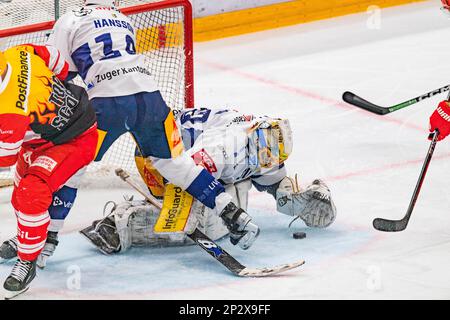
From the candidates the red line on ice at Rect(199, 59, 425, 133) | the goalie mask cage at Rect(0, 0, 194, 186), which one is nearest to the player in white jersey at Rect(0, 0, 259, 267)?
the goalie mask cage at Rect(0, 0, 194, 186)

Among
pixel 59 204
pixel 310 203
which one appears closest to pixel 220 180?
pixel 310 203

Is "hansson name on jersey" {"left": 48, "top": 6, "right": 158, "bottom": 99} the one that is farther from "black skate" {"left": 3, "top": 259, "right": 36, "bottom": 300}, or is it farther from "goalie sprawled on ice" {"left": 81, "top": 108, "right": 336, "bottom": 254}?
"black skate" {"left": 3, "top": 259, "right": 36, "bottom": 300}

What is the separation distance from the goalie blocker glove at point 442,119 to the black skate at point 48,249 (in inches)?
58.1

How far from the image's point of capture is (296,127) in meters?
6.07

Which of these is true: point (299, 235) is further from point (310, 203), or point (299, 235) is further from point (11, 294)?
point (11, 294)

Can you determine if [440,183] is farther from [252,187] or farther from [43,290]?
[43,290]

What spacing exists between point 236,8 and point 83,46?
304cm

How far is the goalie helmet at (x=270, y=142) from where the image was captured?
4.77 meters

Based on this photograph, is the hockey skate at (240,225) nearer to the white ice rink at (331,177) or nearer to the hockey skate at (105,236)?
the white ice rink at (331,177)

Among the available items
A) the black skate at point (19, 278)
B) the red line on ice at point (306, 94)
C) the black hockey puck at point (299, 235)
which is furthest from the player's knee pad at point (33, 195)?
the red line on ice at point (306, 94)

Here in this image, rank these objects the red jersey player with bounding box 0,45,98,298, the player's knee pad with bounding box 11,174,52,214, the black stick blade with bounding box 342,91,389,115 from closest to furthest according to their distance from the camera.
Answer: the red jersey player with bounding box 0,45,98,298, the player's knee pad with bounding box 11,174,52,214, the black stick blade with bounding box 342,91,389,115

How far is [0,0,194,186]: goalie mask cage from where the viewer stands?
5.39 m

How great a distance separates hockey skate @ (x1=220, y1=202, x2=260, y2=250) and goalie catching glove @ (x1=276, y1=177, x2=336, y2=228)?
1.11 ft

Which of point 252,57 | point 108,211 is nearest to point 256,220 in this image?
point 108,211
